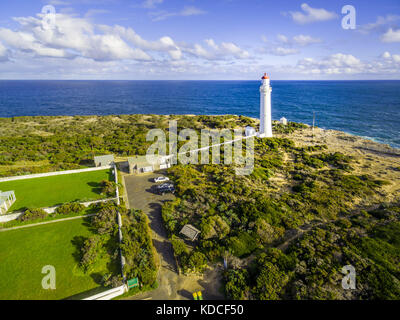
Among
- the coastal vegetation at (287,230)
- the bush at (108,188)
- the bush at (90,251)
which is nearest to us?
the coastal vegetation at (287,230)

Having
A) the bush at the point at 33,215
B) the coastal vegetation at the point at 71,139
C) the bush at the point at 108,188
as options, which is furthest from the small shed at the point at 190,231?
the coastal vegetation at the point at 71,139

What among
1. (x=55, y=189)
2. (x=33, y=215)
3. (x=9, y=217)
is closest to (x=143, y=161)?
(x=55, y=189)

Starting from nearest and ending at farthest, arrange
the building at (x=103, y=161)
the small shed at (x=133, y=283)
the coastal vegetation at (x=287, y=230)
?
the coastal vegetation at (x=287, y=230) < the small shed at (x=133, y=283) < the building at (x=103, y=161)

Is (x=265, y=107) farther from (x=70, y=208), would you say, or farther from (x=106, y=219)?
(x=70, y=208)

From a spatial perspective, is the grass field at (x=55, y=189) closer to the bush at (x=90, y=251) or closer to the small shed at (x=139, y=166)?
the small shed at (x=139, y=166)
